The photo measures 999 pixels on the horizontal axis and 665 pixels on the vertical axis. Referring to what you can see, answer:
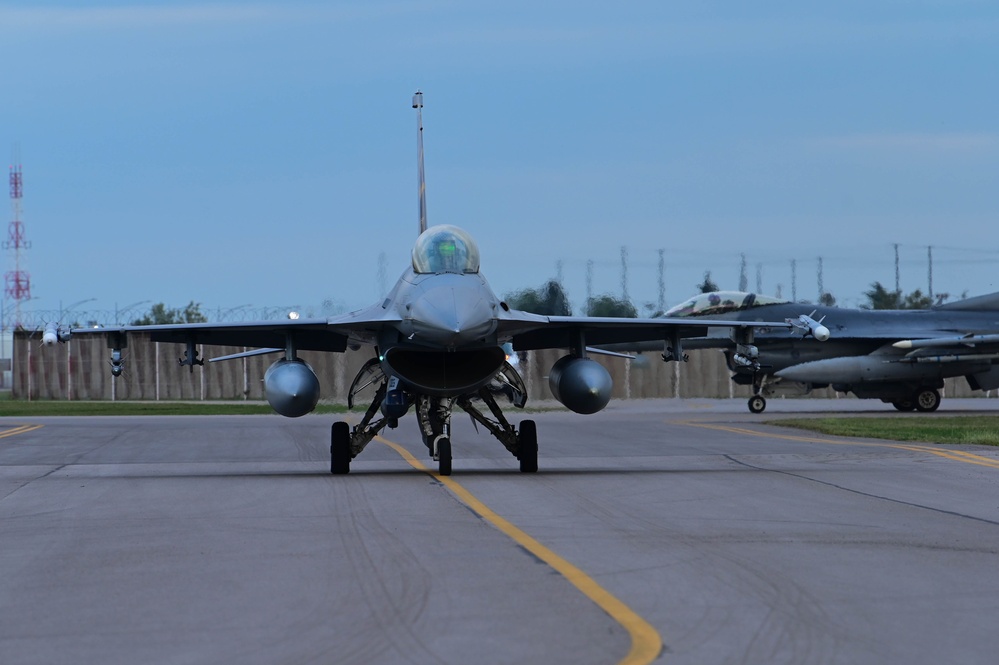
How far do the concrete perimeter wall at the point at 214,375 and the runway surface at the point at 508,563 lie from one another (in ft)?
93.2

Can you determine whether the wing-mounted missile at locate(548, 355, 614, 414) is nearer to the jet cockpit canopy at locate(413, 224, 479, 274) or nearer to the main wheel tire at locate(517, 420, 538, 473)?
the main wheel tire at locate(517, 420, 538, 473)

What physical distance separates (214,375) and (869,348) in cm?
2610

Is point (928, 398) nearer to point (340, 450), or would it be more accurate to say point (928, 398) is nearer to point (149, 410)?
point (149, 410)

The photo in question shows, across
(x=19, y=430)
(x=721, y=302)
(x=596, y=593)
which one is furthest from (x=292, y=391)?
(x=721, y=302)

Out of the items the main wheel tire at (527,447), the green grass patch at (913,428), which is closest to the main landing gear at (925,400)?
the green grass patch at (913,428)

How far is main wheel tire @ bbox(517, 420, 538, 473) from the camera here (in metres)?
16.0

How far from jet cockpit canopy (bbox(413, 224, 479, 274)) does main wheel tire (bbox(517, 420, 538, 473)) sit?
2.06 m

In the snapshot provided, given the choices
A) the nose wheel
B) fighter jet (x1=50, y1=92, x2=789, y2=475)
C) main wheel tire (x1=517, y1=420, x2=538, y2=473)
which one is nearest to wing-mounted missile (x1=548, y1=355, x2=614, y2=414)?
fighter jet (x1=50, y1=92, x2=789, y2=475)

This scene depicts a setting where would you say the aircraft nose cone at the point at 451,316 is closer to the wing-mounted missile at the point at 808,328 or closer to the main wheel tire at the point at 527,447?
the main wheel tire at the point at 527,447

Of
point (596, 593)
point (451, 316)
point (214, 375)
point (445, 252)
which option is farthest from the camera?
point (214, 375)

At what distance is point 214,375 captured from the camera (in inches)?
2004

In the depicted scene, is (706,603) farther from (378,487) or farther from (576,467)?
(576,467)

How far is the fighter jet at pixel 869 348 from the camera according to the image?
34.2 m

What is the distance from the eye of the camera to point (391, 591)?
23.9ft
